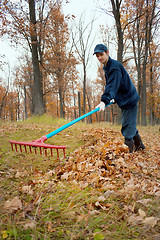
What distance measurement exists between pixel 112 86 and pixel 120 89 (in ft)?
1.45

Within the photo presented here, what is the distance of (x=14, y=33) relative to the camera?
841cm

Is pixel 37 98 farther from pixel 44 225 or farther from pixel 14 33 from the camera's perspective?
pixel 44 225

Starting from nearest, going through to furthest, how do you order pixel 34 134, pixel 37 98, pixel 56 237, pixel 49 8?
pixel 56 237 → pixel 34 134 → pixel 37 98 → pixel 49 8

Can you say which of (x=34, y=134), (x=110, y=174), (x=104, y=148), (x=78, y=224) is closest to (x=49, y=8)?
(x=34, y=134)

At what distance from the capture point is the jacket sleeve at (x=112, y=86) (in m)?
2.71

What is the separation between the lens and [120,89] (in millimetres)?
3146

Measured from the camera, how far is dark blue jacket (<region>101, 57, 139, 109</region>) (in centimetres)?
275

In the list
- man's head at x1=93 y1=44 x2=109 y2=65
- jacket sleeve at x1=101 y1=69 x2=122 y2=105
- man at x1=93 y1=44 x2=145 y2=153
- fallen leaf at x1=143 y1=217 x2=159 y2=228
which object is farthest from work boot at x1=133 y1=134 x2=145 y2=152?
fallen leaf at x1=143 y1=217 x2=159 y2=228

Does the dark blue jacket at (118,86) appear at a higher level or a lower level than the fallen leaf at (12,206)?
higher

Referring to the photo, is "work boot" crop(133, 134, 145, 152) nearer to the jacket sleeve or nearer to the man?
the man

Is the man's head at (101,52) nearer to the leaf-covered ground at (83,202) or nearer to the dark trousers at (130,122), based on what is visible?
the dark trousers at (130,122)

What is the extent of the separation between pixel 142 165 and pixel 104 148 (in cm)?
76

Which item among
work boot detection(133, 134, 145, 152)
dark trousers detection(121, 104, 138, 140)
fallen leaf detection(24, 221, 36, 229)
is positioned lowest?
fallen leaf detection(24, 221, 36, 229)

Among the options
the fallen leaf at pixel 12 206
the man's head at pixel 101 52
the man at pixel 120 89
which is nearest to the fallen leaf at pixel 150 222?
the fallen leaf at pixel 12 206
